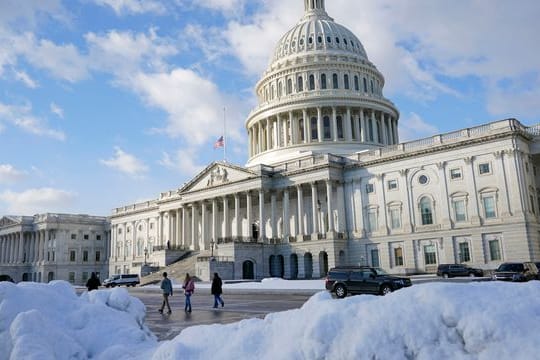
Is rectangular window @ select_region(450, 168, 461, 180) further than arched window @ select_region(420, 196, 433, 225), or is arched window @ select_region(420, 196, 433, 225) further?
arched window @ select_region(420, 196, 433, 225)

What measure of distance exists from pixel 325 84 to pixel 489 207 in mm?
41762

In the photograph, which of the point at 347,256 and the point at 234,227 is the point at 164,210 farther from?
the point at 347,256

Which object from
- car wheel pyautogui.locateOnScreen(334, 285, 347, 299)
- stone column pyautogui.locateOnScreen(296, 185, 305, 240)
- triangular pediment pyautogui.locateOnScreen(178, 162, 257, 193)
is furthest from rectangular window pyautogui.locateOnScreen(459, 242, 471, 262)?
car wheel pyautogui.locateOnScreen(334, 285, 347, 299)

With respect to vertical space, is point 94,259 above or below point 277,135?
below

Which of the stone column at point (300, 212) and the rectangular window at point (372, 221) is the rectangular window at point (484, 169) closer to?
the rectangular window at point (372, 221)

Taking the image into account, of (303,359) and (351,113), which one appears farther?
(351,113)

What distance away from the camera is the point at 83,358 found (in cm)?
824

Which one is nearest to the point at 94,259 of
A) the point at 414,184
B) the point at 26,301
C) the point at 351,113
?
the point at 351,113

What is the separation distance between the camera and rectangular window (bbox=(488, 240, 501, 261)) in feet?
168

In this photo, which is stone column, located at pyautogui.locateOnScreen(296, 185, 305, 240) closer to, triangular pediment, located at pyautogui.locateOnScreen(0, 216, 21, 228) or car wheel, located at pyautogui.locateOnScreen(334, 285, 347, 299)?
car wheel, located at pyautogui.locateOnScreen(334, 285, 347, 299)

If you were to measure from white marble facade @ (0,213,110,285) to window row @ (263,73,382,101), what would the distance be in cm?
5397

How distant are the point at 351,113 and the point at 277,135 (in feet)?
44.1

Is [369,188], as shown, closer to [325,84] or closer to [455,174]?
[455,174]

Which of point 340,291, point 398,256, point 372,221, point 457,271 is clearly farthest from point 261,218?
point 340,291
